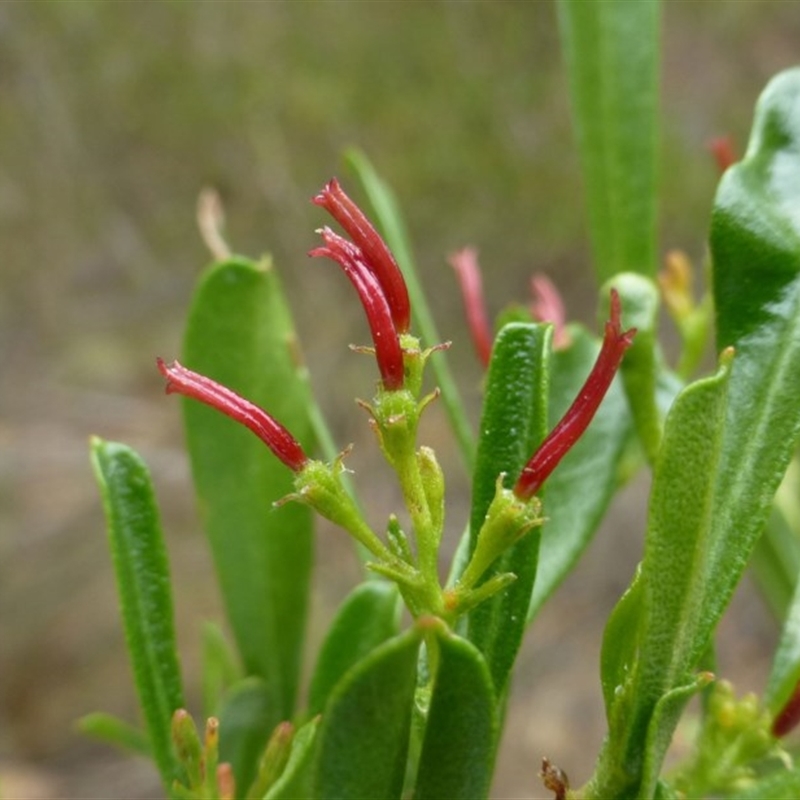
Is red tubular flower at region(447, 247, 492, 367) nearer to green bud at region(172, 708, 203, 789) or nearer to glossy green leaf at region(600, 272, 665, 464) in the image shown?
glossy green leaf at region(600, 272, 665, 464)

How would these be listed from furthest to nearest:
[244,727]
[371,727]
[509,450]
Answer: [244,727]
[509,450]
[371,727]

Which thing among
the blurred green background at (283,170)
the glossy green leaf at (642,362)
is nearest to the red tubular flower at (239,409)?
the glossy green leaf at (642,362)

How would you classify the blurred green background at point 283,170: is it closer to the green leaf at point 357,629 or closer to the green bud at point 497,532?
the green leaf at point 357,629

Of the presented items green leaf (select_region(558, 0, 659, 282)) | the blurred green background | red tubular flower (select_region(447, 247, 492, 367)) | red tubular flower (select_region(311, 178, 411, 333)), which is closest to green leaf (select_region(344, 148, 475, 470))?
red tubular flower (select_region(447, 247, 492, 367))

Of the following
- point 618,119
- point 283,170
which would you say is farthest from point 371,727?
point 283,170

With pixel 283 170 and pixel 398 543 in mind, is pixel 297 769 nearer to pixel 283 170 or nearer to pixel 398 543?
pixel 398 543

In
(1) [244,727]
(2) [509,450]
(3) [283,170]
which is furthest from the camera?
(3) [283,170]
